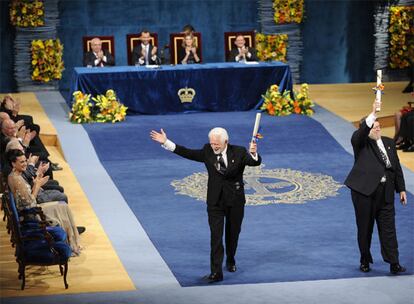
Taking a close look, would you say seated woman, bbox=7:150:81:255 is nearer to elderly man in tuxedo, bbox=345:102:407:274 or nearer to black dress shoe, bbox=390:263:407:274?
elderly man in tuxedo, bbox=345:102:407:274

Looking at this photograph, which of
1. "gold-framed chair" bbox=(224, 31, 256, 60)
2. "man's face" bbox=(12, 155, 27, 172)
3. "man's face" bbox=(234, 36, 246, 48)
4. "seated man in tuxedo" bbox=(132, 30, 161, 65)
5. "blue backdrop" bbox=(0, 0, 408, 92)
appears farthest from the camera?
"blue backdrop" bbox=(0, 0, 408, 92)

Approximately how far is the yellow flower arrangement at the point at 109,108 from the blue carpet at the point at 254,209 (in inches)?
7.6

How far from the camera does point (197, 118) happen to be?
17766mm

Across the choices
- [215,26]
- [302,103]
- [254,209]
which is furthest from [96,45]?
[254,209]

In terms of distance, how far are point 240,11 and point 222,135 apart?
11.9 m

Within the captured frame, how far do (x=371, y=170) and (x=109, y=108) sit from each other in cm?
806

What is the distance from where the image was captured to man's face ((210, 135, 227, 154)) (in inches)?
383

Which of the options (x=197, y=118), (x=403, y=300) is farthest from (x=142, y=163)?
(x=403, y=300)

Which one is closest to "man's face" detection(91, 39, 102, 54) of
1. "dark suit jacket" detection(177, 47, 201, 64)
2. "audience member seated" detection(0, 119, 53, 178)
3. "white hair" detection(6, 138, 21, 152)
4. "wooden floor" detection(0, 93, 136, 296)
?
"dark suit jacket" detection(177, 47, 201, 64)

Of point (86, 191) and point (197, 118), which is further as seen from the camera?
point (197, 118)

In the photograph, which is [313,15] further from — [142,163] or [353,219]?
[353,219]

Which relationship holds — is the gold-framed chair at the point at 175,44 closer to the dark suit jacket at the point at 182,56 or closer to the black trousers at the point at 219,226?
the dark suit jacket at the point at 182,56

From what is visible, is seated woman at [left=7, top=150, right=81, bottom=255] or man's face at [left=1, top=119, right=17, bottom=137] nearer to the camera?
seated woman at [left=7, top=150, right=81, bottom=255]

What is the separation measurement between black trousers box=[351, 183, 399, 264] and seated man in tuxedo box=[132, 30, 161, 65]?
355 inches
